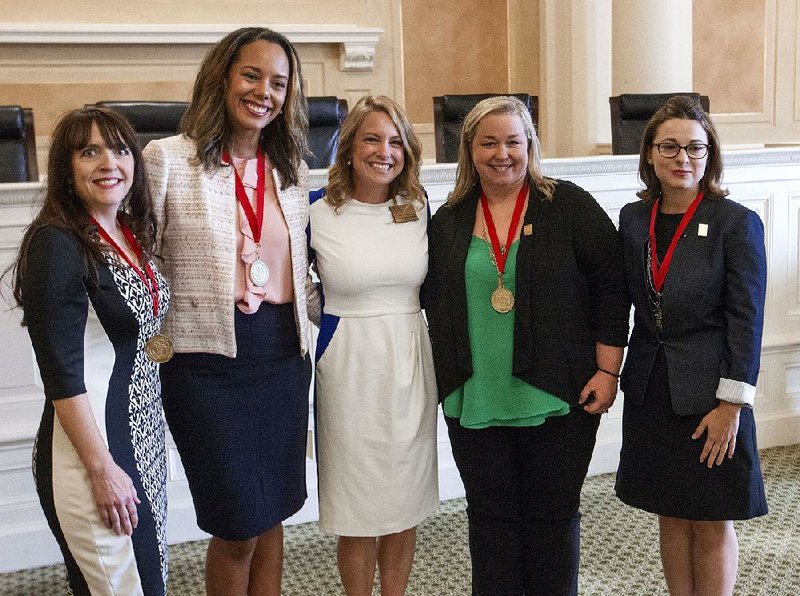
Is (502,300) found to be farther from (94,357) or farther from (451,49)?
(451,49)

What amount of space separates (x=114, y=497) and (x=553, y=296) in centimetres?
106

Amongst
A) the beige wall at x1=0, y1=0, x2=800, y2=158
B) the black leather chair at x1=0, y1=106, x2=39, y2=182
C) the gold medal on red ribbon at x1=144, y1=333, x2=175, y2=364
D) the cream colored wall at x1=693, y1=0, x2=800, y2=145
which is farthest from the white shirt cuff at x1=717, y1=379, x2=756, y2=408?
the cream colored wall at x1=693, y1=0, x2=800, y2=145

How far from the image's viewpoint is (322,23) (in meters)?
6.32

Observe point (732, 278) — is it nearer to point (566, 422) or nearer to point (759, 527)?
point (566, 422)

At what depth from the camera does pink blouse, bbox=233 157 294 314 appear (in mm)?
2150

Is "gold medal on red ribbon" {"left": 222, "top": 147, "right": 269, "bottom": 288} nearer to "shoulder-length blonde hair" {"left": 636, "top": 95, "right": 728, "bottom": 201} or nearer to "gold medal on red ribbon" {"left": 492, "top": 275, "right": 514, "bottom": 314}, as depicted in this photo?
"gold medal on red ribbon" {"left": 492, "top": 275, "right": 514, "bottom": 314}

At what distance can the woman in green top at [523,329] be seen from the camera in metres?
2.26

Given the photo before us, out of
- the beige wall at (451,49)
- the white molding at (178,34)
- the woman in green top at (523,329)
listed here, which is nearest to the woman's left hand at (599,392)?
the woman in green top at (523,329)

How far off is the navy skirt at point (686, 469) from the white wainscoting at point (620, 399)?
1.46 m

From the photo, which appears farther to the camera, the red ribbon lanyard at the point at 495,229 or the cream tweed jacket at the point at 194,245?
the red ribbon lanyard at the point at 495,229

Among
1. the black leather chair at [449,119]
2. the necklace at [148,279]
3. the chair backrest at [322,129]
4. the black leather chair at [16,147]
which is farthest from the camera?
the black leather chair at [449,119]

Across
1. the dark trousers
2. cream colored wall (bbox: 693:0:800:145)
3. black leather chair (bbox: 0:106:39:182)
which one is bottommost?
the dark trousers

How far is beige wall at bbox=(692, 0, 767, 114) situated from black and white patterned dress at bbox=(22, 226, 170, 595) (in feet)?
19.4

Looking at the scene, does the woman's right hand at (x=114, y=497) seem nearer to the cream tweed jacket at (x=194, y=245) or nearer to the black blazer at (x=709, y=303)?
the cream tweed jacket at (x=194, y=245)
